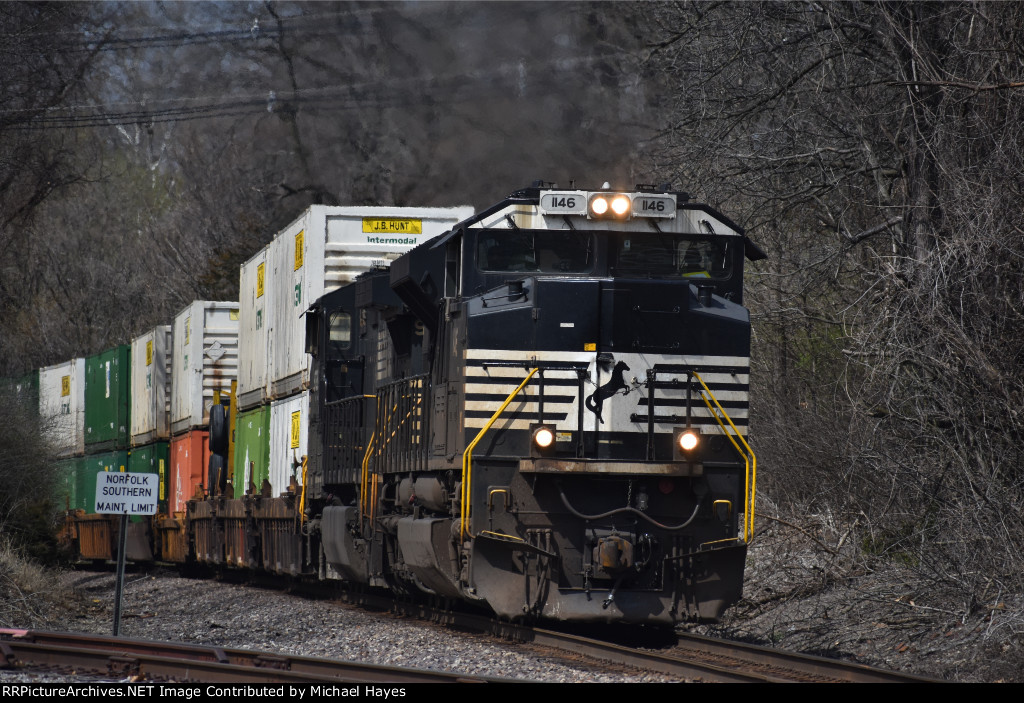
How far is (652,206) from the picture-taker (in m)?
9.05

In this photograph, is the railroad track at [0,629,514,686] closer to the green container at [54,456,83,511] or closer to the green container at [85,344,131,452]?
the green container at [54,456,83,511]

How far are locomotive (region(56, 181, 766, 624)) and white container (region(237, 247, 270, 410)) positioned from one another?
7.64 metres

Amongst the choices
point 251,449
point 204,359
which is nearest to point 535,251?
point 251,449

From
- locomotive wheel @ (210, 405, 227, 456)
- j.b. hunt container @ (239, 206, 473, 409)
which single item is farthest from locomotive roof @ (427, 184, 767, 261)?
locomotive wheel @ (210, 405, 227, 456)

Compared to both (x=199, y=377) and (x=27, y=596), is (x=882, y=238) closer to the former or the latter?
(x=27, y=596)

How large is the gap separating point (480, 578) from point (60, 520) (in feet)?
47.8

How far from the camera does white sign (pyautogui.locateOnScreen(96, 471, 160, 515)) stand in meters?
9.79

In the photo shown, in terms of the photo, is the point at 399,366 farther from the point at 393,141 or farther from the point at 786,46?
the point at 393,141

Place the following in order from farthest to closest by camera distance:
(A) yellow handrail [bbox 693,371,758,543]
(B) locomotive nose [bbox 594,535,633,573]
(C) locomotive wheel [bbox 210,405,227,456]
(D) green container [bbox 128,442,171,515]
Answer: (D) green container [bbox 128,442,171,515], (C) locomotive wheel [bbox 210,405,227,456], (A) yellow handrail [bbox 693,371,758,543], (B) locomotive nose [bbox 594,535,633,573]

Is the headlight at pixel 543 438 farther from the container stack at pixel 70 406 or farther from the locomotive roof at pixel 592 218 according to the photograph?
the container stack at pixel 70 406

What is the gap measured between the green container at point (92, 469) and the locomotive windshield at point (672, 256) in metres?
15.4

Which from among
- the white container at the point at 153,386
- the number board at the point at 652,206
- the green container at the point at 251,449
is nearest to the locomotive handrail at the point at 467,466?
the number board at the point at 652,206

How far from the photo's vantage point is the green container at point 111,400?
23391 mm

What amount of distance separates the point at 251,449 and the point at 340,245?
4009 millimetres
